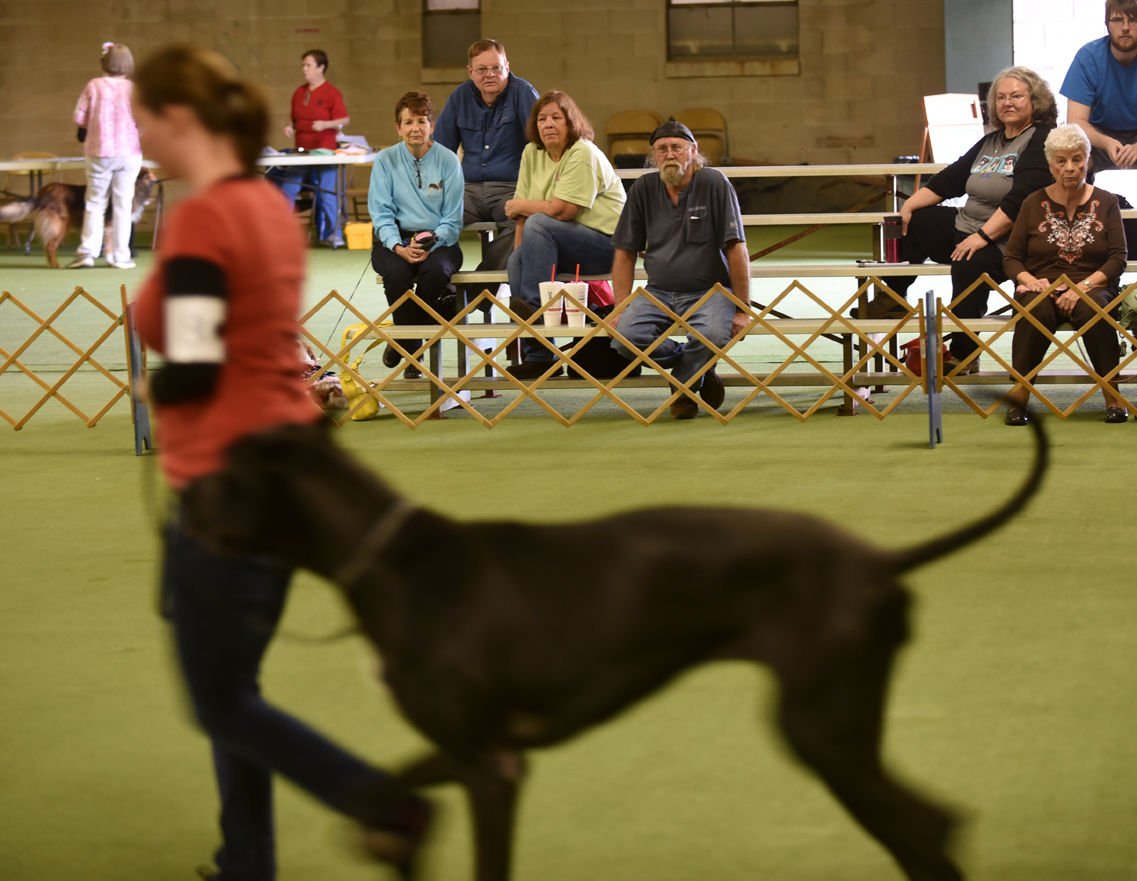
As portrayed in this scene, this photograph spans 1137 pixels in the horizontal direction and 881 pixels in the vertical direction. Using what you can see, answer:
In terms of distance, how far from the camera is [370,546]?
6.48 feet

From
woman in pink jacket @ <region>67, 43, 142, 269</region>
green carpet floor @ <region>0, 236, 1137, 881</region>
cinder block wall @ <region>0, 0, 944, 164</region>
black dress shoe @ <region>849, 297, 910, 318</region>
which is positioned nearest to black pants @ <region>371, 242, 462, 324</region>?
green carpet floor @ <region>0, 236, 1137, 881</region>

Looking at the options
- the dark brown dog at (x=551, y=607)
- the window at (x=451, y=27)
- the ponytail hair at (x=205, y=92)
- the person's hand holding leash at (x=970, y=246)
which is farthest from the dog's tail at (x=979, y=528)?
the window at (x=451, y=27)

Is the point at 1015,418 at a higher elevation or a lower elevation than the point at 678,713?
higher

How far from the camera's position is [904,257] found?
8148 mm

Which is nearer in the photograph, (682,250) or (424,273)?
(682,250)

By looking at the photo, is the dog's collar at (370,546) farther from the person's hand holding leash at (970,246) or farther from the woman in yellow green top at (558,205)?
the person's hand holding leash at (970,246)

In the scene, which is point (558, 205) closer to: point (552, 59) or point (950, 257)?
point (950, 257)

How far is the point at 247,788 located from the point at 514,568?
29.4 inches

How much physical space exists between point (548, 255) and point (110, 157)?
25.4 feet

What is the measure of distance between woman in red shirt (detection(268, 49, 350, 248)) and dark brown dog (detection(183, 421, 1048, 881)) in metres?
→ 13.6

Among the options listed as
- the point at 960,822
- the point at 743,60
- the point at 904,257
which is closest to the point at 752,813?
the point at 960,822

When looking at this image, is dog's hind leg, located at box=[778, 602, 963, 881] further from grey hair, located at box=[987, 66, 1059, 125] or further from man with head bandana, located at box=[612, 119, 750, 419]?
grey hair, located at box=[987, 66, 1059, 125]

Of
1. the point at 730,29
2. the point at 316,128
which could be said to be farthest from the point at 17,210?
the point at 730,29

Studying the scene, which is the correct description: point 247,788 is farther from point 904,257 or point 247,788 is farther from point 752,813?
point 904,257
